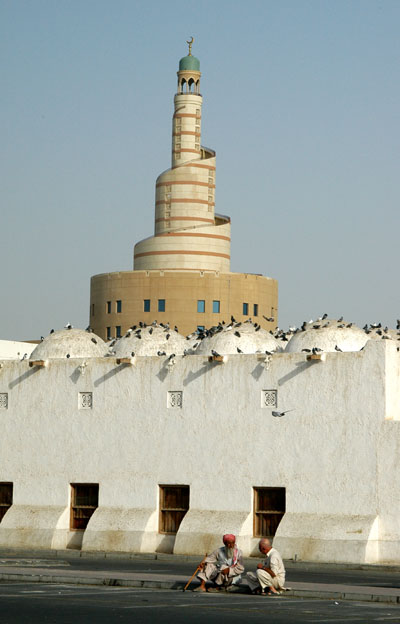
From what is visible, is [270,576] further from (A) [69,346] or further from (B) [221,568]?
(A) [69,346]

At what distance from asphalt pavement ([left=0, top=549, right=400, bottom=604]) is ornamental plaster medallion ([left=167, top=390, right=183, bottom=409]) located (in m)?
3.67

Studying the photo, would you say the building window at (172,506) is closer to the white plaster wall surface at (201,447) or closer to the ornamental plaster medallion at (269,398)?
the white plaster wall surface at (201,447)

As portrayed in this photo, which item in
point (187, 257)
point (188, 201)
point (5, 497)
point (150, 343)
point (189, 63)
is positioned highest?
point (189, 63)

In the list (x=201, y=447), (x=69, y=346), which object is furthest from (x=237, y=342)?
(x=69, y=346)

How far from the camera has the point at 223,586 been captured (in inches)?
707

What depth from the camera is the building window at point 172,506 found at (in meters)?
28.3

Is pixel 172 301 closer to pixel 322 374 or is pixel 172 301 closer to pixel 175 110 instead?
pixel 175 110

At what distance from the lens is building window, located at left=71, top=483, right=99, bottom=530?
97.6 feet

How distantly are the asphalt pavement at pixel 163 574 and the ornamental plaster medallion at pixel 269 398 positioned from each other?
11.8 ft

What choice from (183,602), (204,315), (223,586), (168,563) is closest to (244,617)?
(183,602)

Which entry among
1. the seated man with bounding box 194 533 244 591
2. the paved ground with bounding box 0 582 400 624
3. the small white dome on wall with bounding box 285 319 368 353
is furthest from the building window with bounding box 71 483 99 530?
the seated man with bounding box 194 533 244 591

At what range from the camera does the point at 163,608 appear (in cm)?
1523

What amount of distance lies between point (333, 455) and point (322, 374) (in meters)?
1.84

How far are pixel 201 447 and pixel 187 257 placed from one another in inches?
1743
